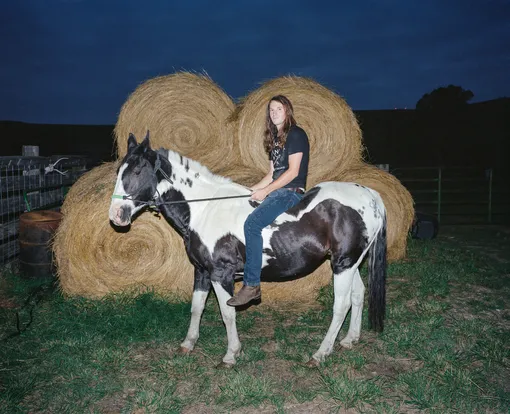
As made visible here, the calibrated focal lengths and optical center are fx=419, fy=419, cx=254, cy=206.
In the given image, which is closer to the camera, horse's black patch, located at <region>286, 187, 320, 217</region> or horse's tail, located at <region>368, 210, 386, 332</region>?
→ horse's black patch, located at <region>286, 187, 320, 217</region>

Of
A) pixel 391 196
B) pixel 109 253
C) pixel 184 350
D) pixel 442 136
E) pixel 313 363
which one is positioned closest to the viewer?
pixel 313 363

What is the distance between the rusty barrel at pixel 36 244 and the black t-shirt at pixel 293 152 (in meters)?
3.08

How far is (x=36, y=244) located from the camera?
512 cm

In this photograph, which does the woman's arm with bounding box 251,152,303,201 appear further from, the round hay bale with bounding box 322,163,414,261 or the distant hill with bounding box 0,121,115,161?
the distant hill with bounding box 0,121,115,161

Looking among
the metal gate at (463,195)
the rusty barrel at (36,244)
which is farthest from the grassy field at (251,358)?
the metal gate at (463,195)

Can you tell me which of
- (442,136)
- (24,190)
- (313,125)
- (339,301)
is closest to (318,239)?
(339,301)

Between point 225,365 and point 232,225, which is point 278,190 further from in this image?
point 225,365

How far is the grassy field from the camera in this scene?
2.95m

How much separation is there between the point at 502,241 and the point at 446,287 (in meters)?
3.81

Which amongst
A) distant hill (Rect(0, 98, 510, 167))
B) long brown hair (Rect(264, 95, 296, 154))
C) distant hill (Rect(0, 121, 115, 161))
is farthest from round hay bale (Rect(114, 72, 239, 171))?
distant hill (Rect(0, 98, 510, 167))

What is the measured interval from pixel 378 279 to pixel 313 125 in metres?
2.16

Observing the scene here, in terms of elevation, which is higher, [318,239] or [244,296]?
[318,239]

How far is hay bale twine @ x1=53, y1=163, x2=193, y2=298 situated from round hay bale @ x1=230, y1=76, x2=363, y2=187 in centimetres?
144

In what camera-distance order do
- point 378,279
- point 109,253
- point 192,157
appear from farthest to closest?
point 192,157, point 109,253, point 378,279
